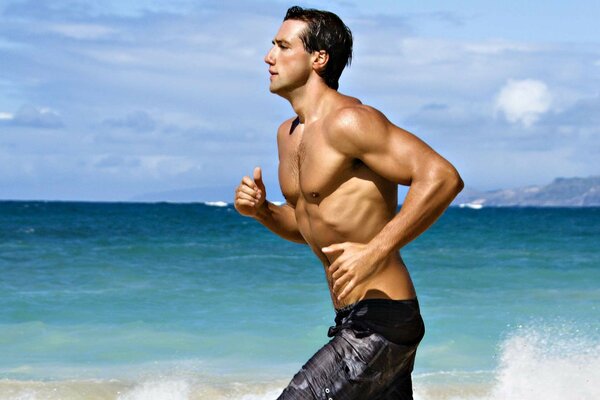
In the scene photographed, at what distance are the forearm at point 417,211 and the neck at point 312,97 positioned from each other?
1.74 feet

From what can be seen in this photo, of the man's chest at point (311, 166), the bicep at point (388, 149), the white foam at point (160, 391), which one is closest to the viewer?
the bicep at point (388, 149)

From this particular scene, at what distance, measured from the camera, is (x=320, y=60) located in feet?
13.0

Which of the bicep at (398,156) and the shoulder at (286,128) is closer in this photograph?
the bicep at (398,156)

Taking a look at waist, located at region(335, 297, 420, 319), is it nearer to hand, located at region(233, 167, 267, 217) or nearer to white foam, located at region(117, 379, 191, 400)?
hand, located at region(233, 167, 267, 217)

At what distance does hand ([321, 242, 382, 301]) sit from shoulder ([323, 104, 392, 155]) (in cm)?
38

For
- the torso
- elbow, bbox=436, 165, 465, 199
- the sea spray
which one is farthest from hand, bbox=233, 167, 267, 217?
the sea spray

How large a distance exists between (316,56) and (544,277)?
58.8ft

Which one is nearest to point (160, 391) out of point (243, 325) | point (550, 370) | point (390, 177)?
point (550, 370)

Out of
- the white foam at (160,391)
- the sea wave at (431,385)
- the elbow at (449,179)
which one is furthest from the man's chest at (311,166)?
the white foam at (160,391)

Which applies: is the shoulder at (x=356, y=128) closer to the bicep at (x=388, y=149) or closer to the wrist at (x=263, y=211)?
the bicep at (x=388, y=149)

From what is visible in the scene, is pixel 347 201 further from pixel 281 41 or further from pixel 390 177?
pixel 281 41

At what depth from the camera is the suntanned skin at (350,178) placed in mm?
3594

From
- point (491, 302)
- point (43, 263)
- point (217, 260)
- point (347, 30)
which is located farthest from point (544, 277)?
point (347, 30)

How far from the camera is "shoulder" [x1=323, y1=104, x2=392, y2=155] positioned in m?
3.72
